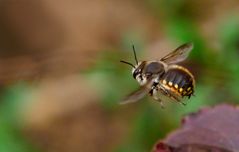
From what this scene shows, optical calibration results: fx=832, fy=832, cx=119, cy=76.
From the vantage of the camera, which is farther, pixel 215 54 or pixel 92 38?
pixel 92 38

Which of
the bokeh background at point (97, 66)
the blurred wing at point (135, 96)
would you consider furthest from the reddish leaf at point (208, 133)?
the bokeh background at point (97, 66)

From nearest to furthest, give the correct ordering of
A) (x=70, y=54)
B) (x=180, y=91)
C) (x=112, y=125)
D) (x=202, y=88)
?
(x=180, y=91)
(x=202, y=88)
(x=70, y=54)
(x=112, y=125)

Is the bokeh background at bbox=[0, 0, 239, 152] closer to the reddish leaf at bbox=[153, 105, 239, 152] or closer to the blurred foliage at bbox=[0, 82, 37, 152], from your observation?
the blurred foliage at bbox=[0, 82, 37, 152]

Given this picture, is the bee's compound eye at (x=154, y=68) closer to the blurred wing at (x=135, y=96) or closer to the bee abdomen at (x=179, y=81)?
the bee abdomen at (x=179, y=81)

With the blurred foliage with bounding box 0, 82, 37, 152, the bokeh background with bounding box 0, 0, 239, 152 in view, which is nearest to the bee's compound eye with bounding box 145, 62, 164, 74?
the bokeh background with bounding box 0, 0, 239, 152

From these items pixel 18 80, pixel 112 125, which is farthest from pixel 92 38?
pixel 18 80

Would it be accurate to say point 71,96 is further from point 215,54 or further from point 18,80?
point 215,54
